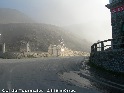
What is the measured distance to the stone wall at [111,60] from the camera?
1962cm

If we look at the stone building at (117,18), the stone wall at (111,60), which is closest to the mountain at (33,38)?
the stone building at (117,18)

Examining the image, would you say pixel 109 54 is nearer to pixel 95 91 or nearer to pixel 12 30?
pixel 95 91

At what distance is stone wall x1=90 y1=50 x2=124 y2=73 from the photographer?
19.6m

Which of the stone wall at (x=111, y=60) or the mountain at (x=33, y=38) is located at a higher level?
the mountain at (x=33, y=38)

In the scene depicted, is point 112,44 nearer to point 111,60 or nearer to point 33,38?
point 111,60

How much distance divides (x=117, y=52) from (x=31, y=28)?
116 meters

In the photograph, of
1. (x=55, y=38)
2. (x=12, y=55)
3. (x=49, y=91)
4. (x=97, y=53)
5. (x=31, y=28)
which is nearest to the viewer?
(x=49, y=91)

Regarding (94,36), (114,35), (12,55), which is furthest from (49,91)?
(94,36)

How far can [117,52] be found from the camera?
66.6 ft

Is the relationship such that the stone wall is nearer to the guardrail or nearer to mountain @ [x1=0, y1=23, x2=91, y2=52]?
the guardrail

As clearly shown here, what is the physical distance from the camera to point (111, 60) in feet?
69.1

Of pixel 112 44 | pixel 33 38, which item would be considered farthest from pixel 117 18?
pixel 33 38

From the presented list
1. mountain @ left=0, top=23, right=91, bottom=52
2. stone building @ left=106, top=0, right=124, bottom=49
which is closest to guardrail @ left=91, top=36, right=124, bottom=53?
stone building @ left=106, top=0, right=124, bottom=49

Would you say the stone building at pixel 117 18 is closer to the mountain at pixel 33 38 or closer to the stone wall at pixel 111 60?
the stone wall at pixel 111 60
